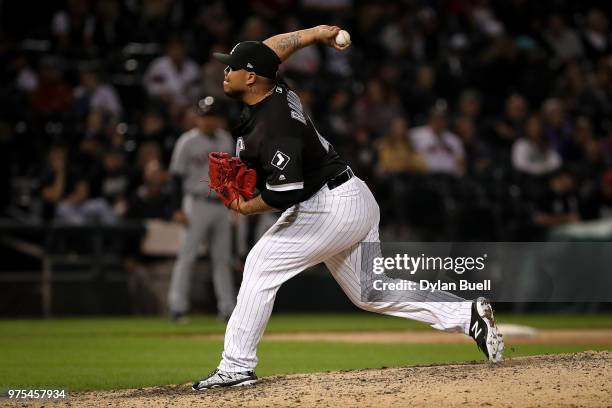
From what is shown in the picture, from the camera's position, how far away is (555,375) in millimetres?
5957

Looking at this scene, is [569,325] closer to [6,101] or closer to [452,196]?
[452,196]

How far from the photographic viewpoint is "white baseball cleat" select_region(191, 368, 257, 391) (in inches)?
237

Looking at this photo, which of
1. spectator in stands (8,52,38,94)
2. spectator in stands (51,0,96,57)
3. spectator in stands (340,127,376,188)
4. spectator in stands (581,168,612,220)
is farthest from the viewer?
spectator in stands (51,0,96,57)

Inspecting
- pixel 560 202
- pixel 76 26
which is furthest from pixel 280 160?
pixel 76 26

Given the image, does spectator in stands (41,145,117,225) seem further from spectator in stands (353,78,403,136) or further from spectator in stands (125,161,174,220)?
spectator in stands (353,78,403,136)

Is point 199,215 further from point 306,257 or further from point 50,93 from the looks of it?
point 306,257

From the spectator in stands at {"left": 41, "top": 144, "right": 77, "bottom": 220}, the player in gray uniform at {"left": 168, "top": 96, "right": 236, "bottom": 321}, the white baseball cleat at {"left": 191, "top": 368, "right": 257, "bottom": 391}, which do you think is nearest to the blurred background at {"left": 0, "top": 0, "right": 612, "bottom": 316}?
the spectator in stands at {"left": 41, "top": 144, "right": 77, "bottom": 220}

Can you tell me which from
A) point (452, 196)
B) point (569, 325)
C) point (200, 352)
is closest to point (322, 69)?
point (452, 196)

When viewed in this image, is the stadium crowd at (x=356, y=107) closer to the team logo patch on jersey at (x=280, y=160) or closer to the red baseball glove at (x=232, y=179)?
the red baseball glove at (x=232, y=179)

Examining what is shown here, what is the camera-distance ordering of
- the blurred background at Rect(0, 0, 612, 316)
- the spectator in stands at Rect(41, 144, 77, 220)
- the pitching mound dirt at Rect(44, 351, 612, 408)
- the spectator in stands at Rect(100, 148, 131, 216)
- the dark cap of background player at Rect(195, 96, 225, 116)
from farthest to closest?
the spectator in stands at Rect(100, 148, 131, 216), the blurred background at Rect(0, 0, 612, 316), the spectator in stands at Rect(41, 144, 77, 220), the dark cap of background player at Rect(195, 96, 225, 116), the pitching mound dirt at Rect(44, 351, 612, 408)

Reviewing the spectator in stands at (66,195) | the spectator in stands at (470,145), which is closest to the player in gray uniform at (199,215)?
the spectator in stands at (66,195)

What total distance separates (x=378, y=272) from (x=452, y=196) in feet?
28.0

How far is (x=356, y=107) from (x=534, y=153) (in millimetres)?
2786

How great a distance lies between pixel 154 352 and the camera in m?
9.13
